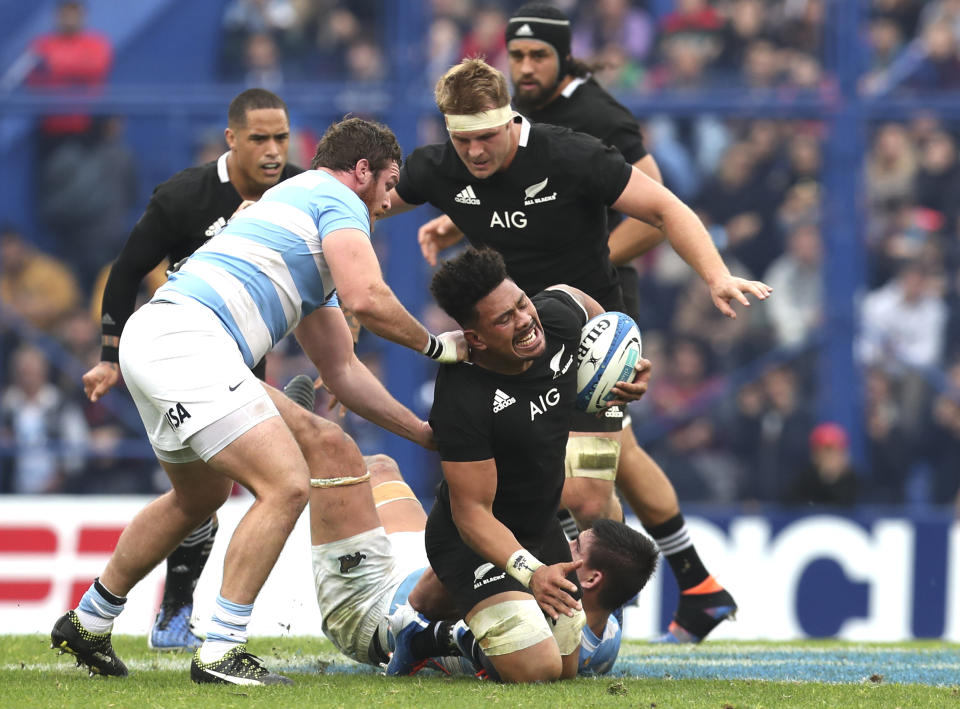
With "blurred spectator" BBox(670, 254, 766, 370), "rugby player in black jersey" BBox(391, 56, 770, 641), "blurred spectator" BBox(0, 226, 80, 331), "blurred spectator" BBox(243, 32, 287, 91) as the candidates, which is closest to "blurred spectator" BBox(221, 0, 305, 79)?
"blurred spectator" BBox(243, 32, 287, 91)

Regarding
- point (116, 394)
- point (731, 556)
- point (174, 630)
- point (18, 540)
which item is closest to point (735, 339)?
point (731, 556)

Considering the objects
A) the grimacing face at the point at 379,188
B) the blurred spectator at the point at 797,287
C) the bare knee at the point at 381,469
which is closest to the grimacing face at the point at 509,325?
the grimacing face at the point at 379,188

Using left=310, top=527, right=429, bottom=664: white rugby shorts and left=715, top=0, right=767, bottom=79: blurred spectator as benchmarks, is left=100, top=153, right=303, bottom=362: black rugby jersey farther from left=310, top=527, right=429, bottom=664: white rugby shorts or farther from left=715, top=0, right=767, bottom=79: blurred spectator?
left=715, top=0, right=767, bottom=79: blurred spectator

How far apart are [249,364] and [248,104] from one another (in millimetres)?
1848

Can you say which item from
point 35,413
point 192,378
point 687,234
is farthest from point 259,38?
point 192,378

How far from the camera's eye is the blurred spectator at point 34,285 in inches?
536

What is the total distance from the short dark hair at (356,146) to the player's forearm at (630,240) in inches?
76.2

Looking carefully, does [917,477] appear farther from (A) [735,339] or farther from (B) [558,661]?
(B) [558,661]

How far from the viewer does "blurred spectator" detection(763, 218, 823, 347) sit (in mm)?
13125

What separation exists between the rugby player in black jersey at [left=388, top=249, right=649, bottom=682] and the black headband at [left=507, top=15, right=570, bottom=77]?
1787mm

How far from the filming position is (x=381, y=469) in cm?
720

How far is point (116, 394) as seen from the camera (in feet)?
44.2

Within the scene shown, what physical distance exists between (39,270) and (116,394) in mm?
1361

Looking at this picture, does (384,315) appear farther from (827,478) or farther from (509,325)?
(827,478)
